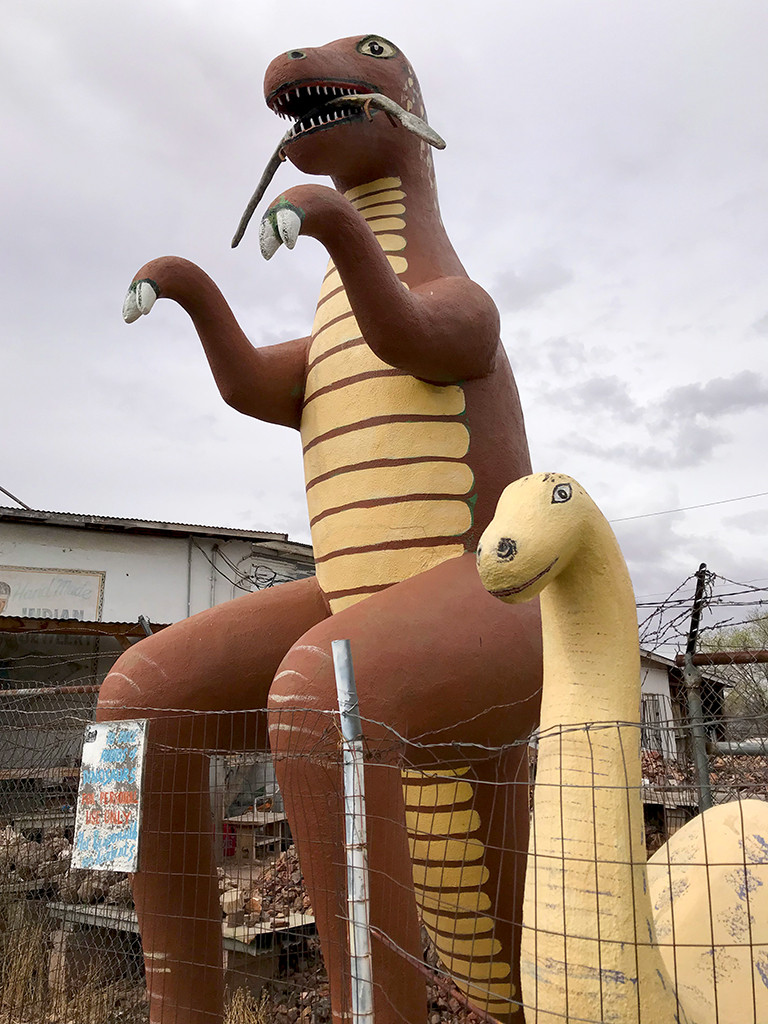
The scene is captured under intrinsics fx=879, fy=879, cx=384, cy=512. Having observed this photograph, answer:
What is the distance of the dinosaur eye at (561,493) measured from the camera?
5.75 ft

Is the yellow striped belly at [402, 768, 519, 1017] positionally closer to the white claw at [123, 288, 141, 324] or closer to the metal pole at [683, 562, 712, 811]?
the white claw at [123, 288, 141, 324]

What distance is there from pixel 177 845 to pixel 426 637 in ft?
3.88

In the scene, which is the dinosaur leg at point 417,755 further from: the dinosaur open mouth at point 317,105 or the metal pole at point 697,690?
the metal pole at point 697,690

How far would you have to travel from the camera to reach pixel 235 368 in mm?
3059

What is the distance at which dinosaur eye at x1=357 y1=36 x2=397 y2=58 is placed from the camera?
3139 mm

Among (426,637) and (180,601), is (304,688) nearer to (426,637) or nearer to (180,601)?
(426,637)

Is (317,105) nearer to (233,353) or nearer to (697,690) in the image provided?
(233,353)

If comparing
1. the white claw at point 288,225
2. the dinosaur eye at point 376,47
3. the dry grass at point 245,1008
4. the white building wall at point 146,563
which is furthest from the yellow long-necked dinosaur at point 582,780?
the white building wall at point 146,563

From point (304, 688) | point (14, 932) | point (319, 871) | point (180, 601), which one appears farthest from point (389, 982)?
point (180, 601)

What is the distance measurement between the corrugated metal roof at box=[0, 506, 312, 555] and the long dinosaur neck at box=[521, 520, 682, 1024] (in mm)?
10045

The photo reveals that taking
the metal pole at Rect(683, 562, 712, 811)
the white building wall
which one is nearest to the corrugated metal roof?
the white building wall

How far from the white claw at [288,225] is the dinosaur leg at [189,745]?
1.21 m

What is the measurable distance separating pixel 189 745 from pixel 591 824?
1546 mm

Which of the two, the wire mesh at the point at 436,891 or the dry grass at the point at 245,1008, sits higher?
the wire mesh at the point at 436,891
